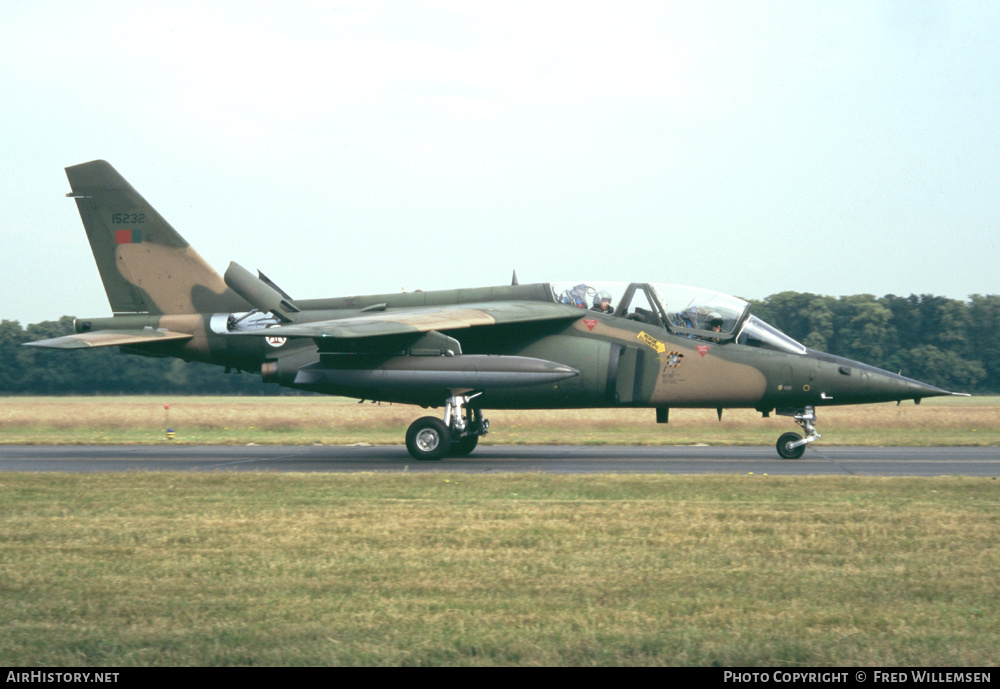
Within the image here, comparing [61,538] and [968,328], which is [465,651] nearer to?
[61,538]

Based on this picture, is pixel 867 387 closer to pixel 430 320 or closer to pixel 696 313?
pixel 696 313

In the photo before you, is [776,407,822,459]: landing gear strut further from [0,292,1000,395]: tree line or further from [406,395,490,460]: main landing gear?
[0,292,1000,395]: tree line

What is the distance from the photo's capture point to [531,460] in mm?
17766

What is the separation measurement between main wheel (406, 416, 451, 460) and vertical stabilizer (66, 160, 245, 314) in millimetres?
5442

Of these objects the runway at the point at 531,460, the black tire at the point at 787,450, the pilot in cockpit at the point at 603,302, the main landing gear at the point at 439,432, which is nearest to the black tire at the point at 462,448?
the runway at the point at 531,460

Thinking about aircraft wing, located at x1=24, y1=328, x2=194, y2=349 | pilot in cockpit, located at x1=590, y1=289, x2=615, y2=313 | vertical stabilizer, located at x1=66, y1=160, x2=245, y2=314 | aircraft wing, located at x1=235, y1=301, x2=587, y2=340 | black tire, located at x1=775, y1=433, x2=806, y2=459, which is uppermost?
vertical stabilizer, located at x1=66, y1=160, x2=245, y2=314

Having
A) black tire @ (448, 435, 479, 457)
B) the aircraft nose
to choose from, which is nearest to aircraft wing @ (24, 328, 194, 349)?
black tire @ (448, 435, 479, 457)

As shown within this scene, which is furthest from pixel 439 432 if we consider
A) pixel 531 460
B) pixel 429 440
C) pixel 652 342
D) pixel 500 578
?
pixel 500 578

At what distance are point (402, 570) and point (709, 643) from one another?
2.76 meters

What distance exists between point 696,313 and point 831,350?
58.4 metres

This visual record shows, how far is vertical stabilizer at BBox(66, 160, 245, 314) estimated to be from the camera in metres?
20.3

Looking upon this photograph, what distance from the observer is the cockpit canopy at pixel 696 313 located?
17719mm

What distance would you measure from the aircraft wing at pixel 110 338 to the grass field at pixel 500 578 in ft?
22.6

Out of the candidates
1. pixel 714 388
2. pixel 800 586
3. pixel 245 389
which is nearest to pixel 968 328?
pixel 245 389
